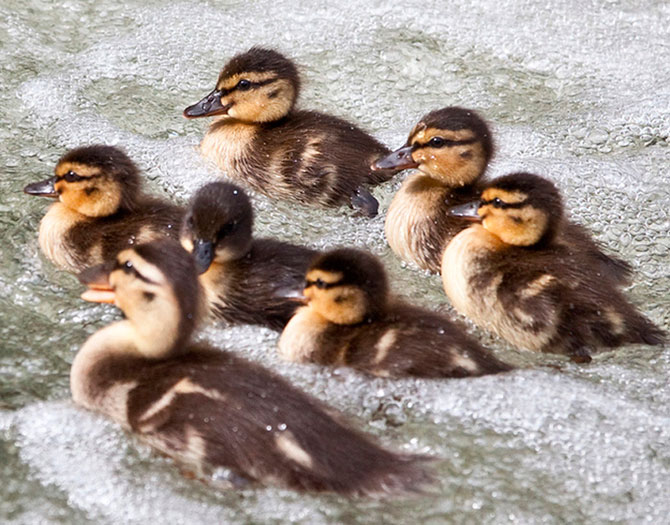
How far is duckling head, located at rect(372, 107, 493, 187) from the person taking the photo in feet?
9.20

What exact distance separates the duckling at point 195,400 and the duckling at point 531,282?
0.53 meters

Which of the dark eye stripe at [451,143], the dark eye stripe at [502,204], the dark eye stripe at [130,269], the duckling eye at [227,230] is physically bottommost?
the dark eye stripe at [130,269]

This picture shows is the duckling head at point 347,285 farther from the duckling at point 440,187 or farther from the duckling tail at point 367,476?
the duckling at point 440,187

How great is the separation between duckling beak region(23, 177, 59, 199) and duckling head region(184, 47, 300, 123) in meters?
0.57

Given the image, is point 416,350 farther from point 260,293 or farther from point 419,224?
point 419,224

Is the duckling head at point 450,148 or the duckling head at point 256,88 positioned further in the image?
the duckling head at point 256,88

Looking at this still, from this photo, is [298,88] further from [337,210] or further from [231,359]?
[231,359]

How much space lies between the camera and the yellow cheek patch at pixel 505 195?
2570mm

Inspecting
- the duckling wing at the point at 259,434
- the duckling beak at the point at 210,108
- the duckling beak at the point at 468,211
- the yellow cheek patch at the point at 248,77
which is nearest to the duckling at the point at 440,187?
the duckling beak at the point at 468,211

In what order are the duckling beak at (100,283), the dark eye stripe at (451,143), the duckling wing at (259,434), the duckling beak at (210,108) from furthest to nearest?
the duckling beak at (210,108) → the dark eye stripe at (451,143) → the duckling beak at (100,283) → the duckling wing at (259,434)

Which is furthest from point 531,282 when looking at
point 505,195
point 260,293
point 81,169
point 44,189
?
point 44,189

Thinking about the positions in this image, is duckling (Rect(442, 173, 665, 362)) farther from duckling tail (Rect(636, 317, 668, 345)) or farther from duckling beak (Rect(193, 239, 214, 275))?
duckling beak (Rect(193, 239, 214, 275))

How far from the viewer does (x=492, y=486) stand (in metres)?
2.13

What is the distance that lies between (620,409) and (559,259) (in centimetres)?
40
